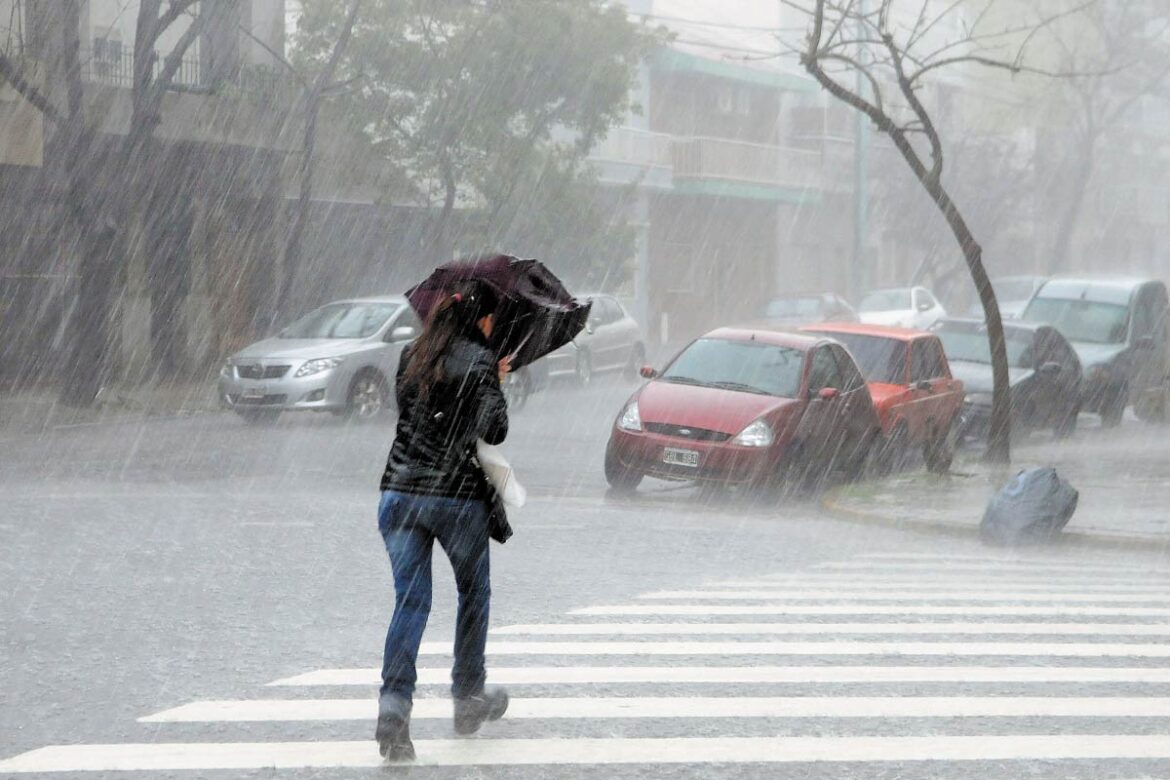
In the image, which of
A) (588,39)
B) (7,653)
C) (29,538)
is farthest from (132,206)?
(7,653)

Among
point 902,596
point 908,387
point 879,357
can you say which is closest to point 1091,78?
point 879,357

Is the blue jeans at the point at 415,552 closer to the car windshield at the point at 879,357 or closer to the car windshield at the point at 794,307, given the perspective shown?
the car windshield at the point at 879,357

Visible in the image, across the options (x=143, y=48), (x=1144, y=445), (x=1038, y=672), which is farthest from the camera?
(x=143, y=48)

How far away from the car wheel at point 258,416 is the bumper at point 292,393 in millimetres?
137

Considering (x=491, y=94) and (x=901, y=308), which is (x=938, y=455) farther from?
(x=901, y=308)

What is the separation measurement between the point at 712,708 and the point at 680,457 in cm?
802

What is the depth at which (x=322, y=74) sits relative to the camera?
2686cm

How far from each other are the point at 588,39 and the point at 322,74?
7258mm

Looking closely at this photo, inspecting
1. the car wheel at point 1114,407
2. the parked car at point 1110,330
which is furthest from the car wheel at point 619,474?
the car wheel at point 1114,407

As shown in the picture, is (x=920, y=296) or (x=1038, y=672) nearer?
(x=1038, y=672)

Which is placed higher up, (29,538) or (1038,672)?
(1038,672)

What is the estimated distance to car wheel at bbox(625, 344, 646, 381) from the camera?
101 feet

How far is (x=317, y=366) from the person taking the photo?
21266 millimetres

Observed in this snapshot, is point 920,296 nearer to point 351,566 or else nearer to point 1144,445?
point 1144,445
